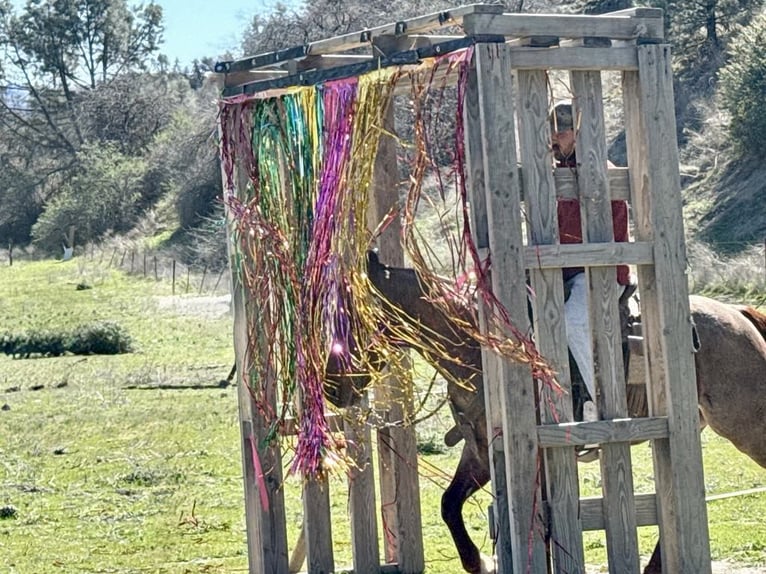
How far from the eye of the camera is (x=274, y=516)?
798cm

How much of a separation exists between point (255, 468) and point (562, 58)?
120 inches

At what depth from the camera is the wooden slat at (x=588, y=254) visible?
20.9 ft

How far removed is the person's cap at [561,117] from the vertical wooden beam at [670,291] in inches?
23.8

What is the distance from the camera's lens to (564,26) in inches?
253

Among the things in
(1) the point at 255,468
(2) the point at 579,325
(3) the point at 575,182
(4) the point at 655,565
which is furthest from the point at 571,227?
(1) the point at 255,468

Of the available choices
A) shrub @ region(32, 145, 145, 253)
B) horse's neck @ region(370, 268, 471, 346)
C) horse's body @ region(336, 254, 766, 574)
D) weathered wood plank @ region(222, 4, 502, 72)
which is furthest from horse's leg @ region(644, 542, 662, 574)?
shrub @ region(32, 145, 145, 253)

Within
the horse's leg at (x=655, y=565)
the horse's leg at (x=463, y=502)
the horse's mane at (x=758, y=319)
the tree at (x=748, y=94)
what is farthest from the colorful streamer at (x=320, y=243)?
the tree at (x=748, y=94)

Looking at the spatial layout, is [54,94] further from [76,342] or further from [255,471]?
[255,471]

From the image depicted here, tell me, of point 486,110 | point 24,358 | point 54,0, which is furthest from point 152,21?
point 486,110

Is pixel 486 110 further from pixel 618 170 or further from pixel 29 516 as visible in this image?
pixel 29 516

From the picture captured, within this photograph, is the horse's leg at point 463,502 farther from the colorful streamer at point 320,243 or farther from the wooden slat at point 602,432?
the wooden slat at point 602,432

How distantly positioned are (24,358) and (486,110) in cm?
2051

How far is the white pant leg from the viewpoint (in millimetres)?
7000

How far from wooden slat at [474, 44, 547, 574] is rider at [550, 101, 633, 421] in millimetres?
639
